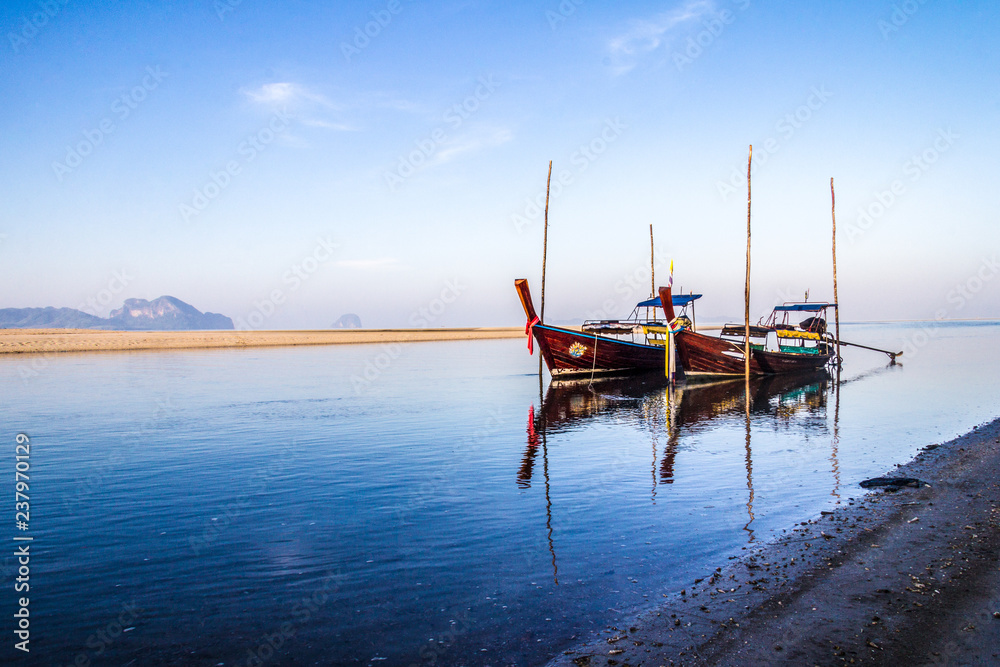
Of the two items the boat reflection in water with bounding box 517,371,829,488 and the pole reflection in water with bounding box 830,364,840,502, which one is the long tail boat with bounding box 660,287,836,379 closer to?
the boat reflection in water with bounding box 517,371,829,488

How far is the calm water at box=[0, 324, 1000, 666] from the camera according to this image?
20.0 feet

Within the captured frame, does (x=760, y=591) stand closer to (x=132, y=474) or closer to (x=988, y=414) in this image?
(x=132, y=474)

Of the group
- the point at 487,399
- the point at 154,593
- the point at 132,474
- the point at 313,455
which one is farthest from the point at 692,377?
the point at 154,593

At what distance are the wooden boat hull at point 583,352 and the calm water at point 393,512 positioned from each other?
1058 centimetres

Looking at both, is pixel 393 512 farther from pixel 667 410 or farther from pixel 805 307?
pixel 805 307

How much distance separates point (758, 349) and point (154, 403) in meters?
32.4

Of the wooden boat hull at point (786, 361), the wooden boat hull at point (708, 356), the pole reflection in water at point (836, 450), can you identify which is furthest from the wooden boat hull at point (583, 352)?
the pole reflection in water at point (836, 450)

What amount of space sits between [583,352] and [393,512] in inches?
1030

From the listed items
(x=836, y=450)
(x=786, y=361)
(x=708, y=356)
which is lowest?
(x=836, y=450)

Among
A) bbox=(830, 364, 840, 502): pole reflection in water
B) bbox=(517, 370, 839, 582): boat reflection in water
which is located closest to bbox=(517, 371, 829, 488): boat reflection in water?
bbox=(517, 370, 839, 582): boat reflection in water

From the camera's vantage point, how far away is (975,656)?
4734 mm

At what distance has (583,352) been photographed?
116 ft

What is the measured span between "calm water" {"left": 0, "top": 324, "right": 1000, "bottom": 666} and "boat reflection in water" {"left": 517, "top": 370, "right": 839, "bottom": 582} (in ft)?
0.64

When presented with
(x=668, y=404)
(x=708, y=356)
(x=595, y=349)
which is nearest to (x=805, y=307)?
(x=708, y=356)
